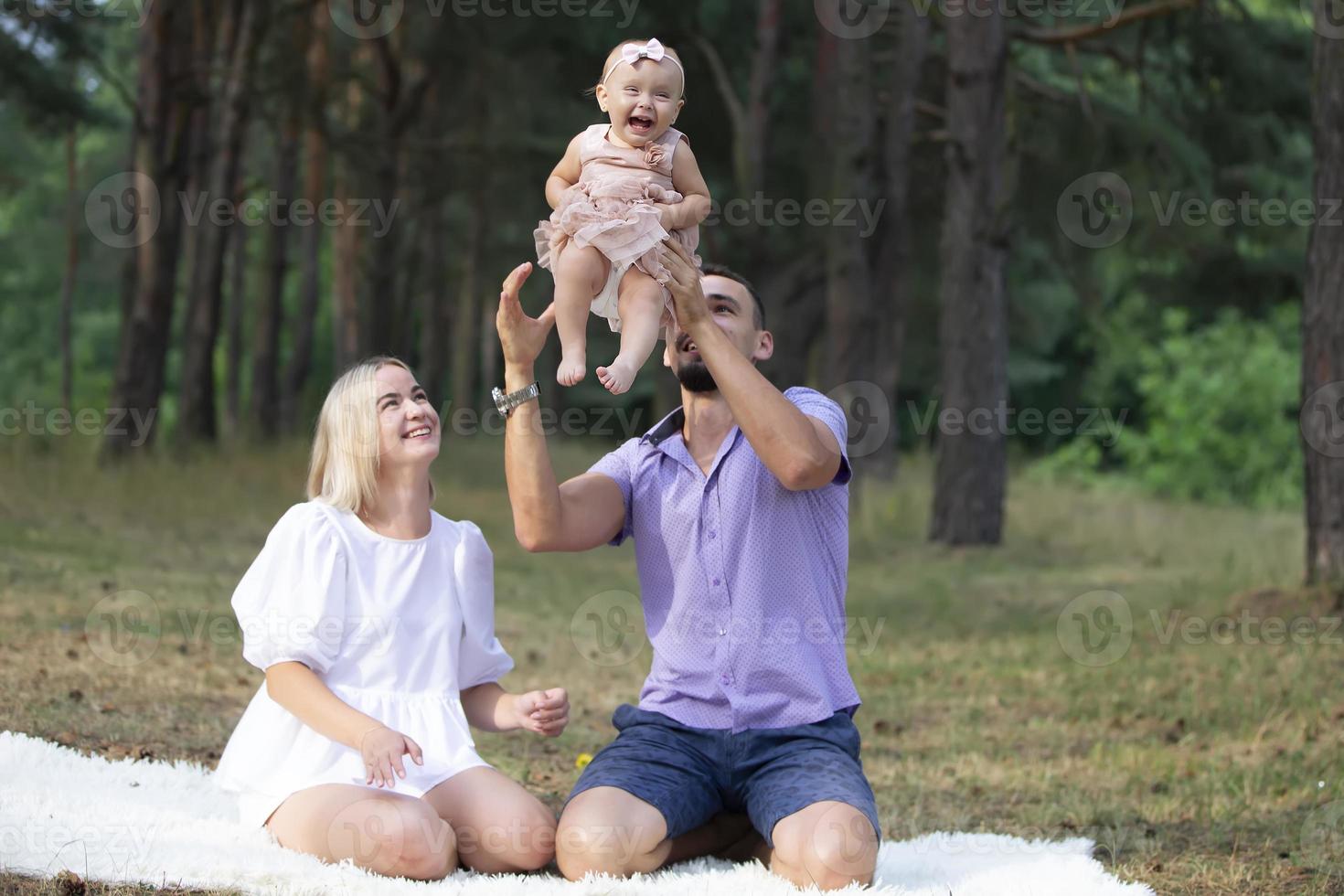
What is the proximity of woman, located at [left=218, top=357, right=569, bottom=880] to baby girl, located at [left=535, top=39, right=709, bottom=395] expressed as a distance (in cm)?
66

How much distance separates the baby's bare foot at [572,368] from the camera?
12.2ft

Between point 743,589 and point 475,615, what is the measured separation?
0.75 meters

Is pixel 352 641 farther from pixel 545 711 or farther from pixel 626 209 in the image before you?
pixel 626 209

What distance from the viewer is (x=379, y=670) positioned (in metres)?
4.23

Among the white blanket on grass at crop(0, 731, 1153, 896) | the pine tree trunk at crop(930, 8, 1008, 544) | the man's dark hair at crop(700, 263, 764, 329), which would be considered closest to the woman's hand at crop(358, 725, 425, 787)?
the white blanket on grass at crop(0, 731, 1153, 896)

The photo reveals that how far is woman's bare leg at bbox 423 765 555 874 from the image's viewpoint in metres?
4.21

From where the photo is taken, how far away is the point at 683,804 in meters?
4.21

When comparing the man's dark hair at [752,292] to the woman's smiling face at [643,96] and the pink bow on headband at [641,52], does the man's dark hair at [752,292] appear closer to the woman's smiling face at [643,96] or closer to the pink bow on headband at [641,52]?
the woman's smiling face at [643,96]

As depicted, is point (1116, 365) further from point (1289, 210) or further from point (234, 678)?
point (234, 678)

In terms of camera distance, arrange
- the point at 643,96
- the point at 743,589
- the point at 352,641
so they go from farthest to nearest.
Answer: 1. the point at 743,589
2. the point at 352,641
3. the point at 643,96

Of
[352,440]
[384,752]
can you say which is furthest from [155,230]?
[384,752]

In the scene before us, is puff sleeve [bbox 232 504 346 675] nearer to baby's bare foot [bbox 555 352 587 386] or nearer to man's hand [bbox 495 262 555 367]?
man's hand [bbox 495 262 555 367]

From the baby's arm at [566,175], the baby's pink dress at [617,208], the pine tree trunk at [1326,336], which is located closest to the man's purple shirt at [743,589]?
the baby's pink dress at [617,208]

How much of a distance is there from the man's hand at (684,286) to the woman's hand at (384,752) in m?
1.26
